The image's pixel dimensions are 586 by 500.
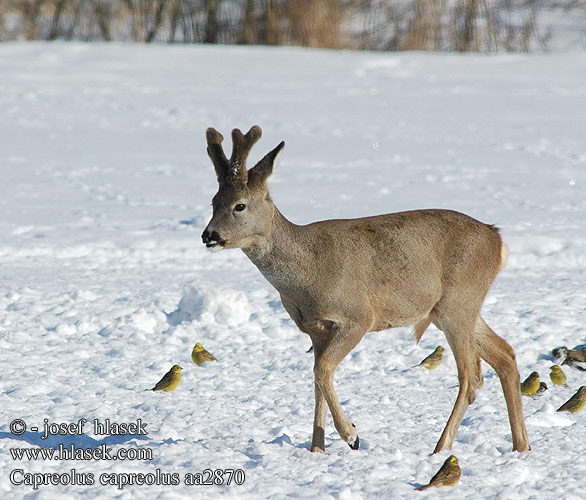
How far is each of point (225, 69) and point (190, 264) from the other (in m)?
11.4

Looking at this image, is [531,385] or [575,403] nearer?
[575,403]

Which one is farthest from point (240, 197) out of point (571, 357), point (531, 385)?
point (571, 357)

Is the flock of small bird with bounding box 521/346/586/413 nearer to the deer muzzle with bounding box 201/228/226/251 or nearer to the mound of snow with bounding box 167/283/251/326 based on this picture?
the mound of snow with bounding box 167/283/251/326

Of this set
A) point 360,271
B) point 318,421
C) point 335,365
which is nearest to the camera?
point 335,365

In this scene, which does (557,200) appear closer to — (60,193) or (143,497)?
(60,193)

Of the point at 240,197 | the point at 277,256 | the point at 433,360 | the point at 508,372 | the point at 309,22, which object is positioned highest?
the point at 309,22

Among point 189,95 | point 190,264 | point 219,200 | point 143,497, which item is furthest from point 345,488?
point 189,95

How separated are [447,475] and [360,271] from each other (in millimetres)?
1185

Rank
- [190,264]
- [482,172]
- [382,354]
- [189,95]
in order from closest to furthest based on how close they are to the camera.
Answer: [382,354], [190,264], [482,172], [189,95]

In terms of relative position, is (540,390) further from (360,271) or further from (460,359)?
(360,271)

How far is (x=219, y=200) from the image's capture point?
4.72 metres

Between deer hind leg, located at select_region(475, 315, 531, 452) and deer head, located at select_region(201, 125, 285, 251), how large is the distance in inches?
60.8

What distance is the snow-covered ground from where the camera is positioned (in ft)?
16.5

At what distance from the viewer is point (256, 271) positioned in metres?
8.95
